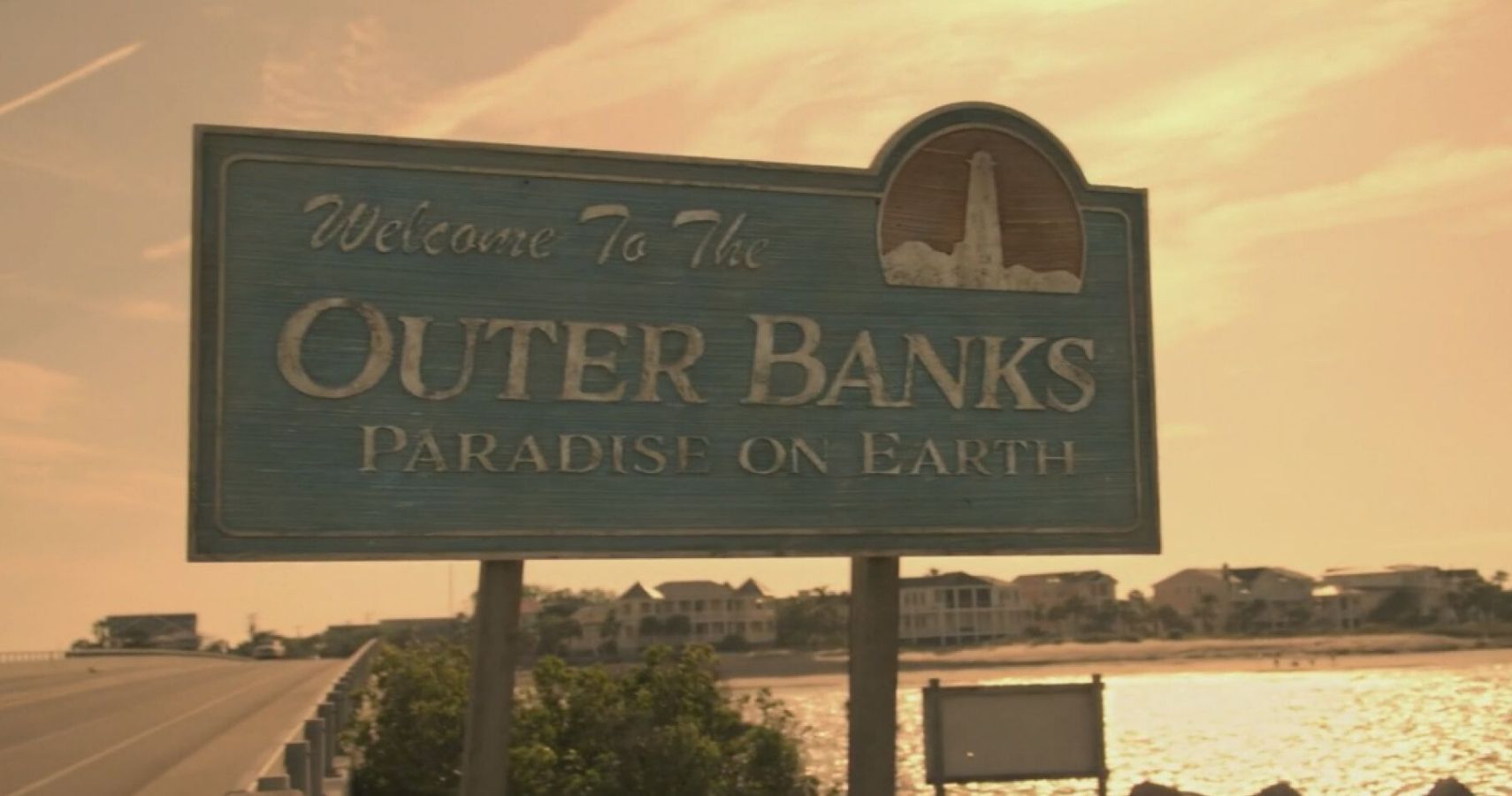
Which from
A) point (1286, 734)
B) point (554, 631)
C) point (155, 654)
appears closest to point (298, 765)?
point (1286, 734)

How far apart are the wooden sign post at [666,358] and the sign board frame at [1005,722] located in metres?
0.61

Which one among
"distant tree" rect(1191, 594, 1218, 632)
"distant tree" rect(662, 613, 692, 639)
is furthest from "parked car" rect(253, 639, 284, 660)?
"distant tree" rect(1191, 594, 1218, 632)

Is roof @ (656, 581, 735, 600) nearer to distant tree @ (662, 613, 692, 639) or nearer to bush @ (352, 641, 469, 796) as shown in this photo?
distant tree @ (662, 613, 692, 639)

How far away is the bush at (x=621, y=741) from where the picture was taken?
61.3 ft

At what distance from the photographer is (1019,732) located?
12.6 m

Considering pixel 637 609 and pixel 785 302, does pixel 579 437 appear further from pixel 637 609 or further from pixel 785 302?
pixel 637 609

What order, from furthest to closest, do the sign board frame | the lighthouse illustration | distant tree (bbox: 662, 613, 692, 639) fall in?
distant tree (bbox: 662, 613, 692, 639) < the sign board frame < the lighthouse illustration

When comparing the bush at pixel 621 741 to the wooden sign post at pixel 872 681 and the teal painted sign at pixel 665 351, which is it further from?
the teal painted sign at pixel 665 351

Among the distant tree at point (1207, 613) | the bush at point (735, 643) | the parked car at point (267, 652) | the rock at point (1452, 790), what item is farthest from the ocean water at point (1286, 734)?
the distant tree at point (1207, 613)

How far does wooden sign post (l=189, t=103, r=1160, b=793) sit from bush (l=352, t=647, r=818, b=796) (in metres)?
7.01

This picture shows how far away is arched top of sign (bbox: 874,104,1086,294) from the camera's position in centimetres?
1174

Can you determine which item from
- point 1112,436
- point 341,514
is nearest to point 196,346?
point 341,514

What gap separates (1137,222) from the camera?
12266 millimetres

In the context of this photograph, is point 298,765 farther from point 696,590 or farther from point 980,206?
point 696,590
